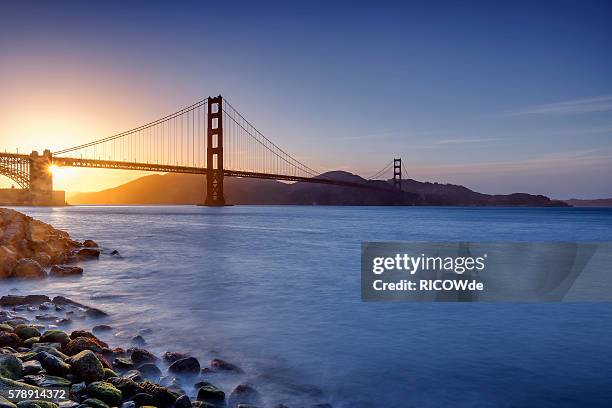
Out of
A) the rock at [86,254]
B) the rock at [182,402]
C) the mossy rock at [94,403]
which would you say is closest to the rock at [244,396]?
the rock at [182,402]

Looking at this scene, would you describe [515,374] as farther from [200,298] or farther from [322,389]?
[200,298]

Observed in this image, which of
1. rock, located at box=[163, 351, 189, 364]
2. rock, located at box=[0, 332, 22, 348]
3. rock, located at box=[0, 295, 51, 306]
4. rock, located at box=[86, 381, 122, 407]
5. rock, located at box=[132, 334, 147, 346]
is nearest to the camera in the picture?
rock, located at box=[86, 381, 122, 407]

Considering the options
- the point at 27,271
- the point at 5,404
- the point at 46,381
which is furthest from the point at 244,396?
the point at 27,271

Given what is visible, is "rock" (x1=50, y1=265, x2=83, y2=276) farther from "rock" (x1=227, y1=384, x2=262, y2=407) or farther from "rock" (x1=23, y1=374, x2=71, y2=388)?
"rock" (x1=227, y1=384, x2=262, y2=407)

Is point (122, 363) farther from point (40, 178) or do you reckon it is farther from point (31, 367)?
point (40, 178)

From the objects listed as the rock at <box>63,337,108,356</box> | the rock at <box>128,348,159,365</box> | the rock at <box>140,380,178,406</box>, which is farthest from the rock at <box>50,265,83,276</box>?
the rock at <box>140,380,178,406</box>

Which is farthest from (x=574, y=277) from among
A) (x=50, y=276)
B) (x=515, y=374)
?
(x=50, y=276)
